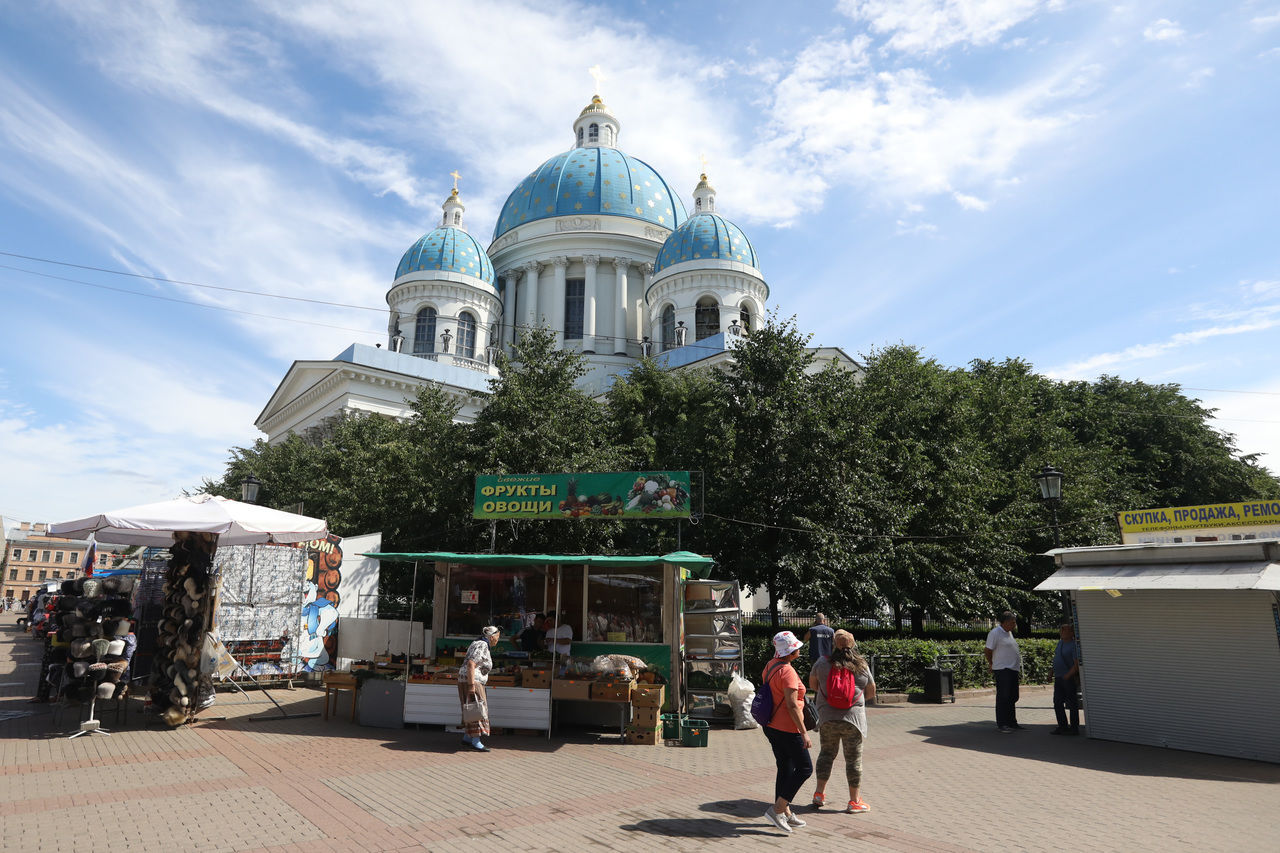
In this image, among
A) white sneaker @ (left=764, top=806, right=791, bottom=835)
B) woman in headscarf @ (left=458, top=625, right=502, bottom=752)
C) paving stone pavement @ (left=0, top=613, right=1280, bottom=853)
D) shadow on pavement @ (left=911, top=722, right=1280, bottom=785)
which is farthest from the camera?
woman in headscarf @ (left=458, top=625, right=502, bottom=752)

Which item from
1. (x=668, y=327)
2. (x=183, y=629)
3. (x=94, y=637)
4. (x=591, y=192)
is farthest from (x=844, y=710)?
(x=591, y=192)

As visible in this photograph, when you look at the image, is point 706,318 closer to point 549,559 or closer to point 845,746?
point 549,559

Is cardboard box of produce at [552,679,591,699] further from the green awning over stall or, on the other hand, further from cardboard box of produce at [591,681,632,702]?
the green awning over stall

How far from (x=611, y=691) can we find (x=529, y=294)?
4465 cm

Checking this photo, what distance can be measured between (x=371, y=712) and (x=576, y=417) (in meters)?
11.4

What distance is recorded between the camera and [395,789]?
7.98 m

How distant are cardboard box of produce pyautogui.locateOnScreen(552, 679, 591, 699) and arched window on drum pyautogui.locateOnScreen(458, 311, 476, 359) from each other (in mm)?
36817

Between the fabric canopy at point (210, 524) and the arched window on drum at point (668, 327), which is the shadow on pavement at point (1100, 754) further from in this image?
the arched window on drum at point (668, 327)

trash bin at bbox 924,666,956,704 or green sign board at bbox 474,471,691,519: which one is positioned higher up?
green sign board at bbox 474,471,691,519

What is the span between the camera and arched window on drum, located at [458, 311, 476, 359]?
4631 cm

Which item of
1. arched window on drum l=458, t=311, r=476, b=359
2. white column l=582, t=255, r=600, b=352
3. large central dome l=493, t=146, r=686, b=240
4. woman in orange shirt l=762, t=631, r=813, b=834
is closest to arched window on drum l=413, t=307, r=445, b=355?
arched window on drum l=458, t=311, r=476, b=359

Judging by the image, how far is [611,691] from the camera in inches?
431

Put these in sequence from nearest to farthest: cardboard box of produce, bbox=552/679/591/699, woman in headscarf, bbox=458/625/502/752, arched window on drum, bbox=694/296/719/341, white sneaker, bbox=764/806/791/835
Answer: white sneaker, bbox=764/806/791/835 < woman in headscarf, bbox=458/625/502/752 < cardboard box of produce, bbox=552/679/591/699 < arched window on drum, bbox=694/296/719/341

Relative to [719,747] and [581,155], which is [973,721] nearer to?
[719,747]
